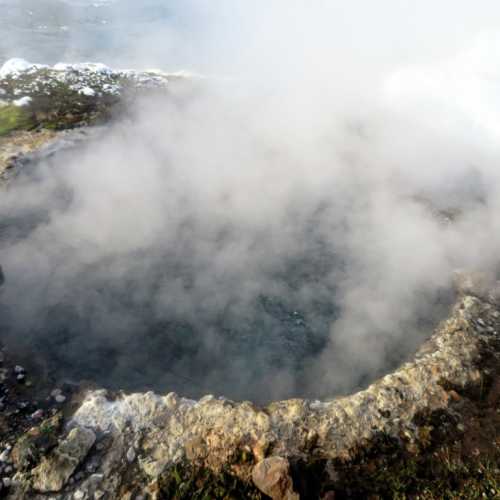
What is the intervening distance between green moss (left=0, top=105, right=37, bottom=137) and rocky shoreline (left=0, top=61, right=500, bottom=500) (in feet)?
24.3

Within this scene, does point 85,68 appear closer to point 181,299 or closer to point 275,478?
point 181,299

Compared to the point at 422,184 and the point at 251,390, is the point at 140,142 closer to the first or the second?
the point at 422,184

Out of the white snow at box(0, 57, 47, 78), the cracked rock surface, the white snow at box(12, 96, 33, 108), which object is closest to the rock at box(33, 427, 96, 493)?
the cracked rock surface

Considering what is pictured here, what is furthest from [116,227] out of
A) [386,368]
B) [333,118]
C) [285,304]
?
[333,118]

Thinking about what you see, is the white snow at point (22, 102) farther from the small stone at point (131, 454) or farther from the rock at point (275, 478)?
the rock at point (275, 478)

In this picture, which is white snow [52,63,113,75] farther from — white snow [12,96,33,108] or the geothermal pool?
the geothermal pool

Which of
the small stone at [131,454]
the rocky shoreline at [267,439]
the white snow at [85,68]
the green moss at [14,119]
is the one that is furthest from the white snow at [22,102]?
the small stone at [131,454]

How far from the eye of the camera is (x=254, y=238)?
7.59 metres

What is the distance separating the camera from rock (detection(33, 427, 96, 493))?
3713 mm

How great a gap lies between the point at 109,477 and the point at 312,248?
4901 millimetres

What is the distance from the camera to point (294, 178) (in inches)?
377

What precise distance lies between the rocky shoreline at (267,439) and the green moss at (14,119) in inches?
291

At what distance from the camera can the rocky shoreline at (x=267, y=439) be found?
3762 mm

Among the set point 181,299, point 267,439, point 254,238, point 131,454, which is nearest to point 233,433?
point 267,439
